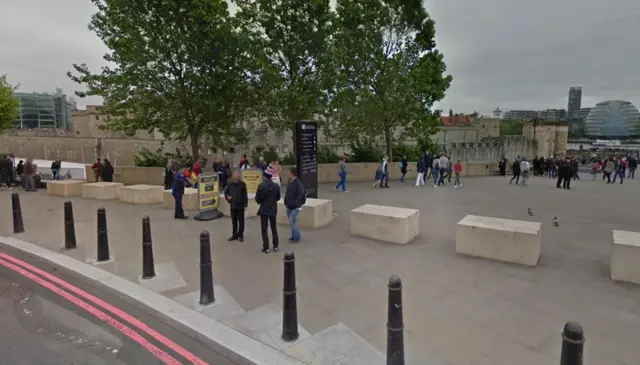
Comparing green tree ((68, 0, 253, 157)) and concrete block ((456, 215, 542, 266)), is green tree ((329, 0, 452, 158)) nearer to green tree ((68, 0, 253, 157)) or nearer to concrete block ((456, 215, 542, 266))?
green tree ((68, 0, 253, 157))

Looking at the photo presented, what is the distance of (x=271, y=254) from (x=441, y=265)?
3.15 m

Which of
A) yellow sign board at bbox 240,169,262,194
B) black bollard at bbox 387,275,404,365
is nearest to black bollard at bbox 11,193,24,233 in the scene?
yellow sign board at bbox 240,169,262,194

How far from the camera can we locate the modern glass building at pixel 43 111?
92231mm

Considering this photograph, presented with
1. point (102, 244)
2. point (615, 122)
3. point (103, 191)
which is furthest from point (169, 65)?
point (615, 122)

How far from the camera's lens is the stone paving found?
13.7ft

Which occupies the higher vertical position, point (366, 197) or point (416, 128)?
point (416, 128)

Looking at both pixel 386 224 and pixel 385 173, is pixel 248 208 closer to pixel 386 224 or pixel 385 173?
pixel 386 224

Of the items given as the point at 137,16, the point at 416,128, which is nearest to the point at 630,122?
the point at 416,128

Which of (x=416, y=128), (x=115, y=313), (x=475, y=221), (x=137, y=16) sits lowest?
(x=115, y=313)

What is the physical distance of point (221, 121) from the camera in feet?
60.0

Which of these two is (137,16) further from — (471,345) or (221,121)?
(471,345)

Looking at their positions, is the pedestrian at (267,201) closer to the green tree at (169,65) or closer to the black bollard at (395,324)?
the black bollard at (395,324)

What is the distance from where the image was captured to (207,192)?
34.8ft

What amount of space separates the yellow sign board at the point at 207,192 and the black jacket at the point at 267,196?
12.1ft
